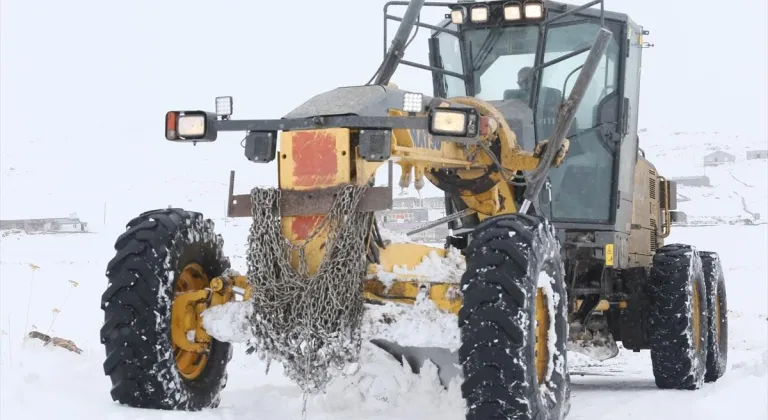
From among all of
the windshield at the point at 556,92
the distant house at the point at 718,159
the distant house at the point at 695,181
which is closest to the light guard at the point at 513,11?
the windshield at the point at 556,92

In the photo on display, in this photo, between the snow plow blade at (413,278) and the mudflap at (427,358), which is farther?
the mudflap at (427,358)

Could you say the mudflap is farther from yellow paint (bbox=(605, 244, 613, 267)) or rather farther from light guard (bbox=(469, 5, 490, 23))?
light guard (bbox=(469, 5, 490, 23))

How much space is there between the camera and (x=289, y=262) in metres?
5.09

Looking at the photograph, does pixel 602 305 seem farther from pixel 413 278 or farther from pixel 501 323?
pixel 501 323

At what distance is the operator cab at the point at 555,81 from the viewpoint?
7.58m

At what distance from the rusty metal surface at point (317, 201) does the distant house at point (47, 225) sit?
29.0 m

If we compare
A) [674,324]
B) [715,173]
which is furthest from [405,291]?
[715,173]

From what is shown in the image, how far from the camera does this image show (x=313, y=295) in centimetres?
495

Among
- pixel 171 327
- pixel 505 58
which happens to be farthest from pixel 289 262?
pixel 505 58

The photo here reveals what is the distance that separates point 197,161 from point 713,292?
1969 inches

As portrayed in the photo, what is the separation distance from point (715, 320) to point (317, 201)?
17.7 feet

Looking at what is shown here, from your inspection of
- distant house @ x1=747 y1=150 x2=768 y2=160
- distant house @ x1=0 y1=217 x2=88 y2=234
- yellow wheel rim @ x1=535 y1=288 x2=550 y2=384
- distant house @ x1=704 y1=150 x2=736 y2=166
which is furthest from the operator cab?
distant house @ x1=747 y1=150 x2=768 y2=160

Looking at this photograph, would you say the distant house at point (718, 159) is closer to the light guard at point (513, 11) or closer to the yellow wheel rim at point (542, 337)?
the light guard at point (513, 11)

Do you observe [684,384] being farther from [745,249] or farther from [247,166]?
[247,166]
